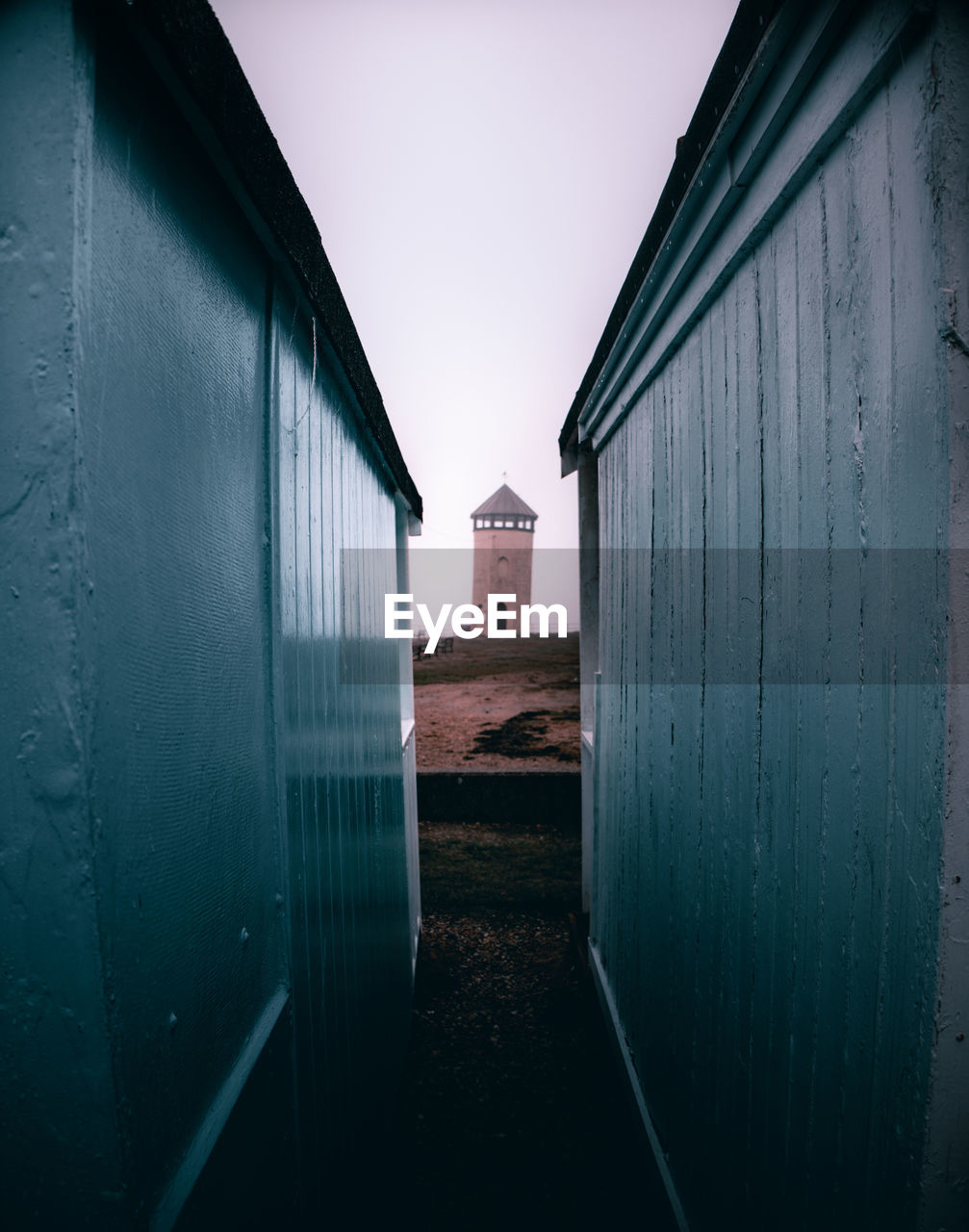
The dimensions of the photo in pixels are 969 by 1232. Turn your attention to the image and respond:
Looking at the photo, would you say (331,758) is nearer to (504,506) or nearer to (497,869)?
(497,869)

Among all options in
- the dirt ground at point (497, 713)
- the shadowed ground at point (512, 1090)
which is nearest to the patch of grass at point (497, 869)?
the shadowed ground at point (512, 1090)

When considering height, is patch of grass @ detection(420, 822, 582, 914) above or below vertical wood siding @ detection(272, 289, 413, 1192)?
below

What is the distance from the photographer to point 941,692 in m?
0.94

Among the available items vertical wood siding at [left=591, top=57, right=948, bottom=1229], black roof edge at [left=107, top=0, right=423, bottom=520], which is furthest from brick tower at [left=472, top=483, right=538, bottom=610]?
black roof edge at [left=107, top=0, right=423, bottom=520]

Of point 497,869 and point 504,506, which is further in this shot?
point 504,506

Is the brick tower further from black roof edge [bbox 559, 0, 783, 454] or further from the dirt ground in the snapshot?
black roof edge [bbox 559, 0, 783, 454]

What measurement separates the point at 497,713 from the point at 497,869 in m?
7.21

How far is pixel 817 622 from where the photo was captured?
1.36 meters

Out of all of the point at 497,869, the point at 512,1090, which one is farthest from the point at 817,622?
the point at 497,869

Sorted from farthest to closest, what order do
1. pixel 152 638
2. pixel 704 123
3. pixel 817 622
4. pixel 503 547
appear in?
pixel 503 547 → pixel 704 123 → pixel 817 622 → pixel 152 638

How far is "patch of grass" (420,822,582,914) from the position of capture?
18.0 feet

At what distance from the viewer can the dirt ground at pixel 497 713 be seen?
31.8ft

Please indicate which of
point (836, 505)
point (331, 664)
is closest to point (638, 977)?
point (331, 664)

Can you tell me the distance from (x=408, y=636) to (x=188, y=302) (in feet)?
12.0
